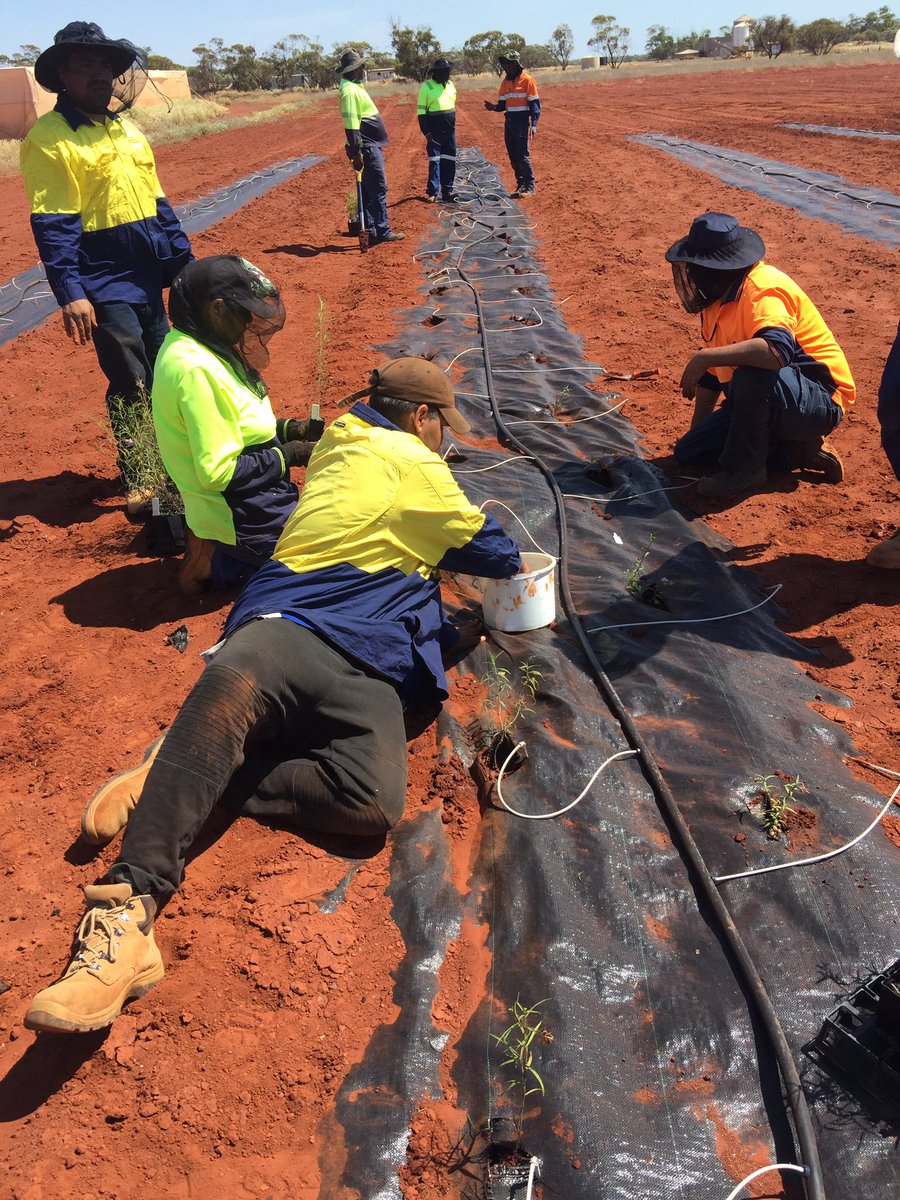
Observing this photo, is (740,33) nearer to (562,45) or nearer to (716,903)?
(562,45)

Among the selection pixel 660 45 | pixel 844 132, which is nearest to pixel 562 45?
pixel 660 45

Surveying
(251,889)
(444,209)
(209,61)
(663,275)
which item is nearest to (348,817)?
(251,889)

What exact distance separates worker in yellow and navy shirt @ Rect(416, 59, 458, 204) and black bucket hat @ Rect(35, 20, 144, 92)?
9046 millimetres

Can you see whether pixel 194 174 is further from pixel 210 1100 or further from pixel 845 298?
pixel 210 1100

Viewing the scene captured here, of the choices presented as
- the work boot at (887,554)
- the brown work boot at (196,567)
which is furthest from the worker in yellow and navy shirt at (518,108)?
the brown work boot at (196,567)

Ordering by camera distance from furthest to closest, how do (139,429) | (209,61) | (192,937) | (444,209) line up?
(209,61)
(444,209)
(139,429)
(192,937)

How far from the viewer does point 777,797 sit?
2.51m

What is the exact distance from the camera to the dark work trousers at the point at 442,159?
1239 cm

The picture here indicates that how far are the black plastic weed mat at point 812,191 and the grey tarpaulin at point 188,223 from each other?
7545mm

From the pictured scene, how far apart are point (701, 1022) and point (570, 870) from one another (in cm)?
52

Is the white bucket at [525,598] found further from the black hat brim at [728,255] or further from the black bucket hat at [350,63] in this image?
the black bucket hat at [350,63]

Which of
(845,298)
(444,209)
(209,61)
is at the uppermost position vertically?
(209,61)

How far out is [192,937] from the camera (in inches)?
86.6

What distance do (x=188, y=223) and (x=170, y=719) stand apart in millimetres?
11047
